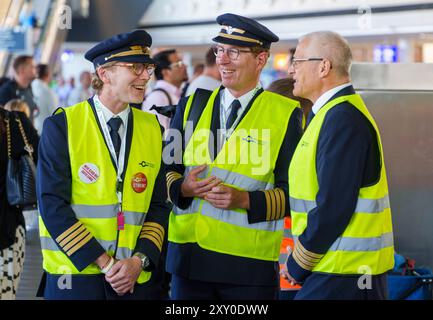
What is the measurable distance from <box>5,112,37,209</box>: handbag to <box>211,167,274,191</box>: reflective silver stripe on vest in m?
1.55

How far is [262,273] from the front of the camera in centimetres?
439

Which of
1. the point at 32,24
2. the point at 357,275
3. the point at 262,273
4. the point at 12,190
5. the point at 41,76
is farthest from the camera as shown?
the point at 32,24

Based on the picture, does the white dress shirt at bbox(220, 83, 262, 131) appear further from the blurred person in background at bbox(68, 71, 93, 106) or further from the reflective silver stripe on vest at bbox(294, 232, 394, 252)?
the blurred person in background at bbox(68, 71, 93, 106)

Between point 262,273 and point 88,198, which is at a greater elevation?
point 88,198

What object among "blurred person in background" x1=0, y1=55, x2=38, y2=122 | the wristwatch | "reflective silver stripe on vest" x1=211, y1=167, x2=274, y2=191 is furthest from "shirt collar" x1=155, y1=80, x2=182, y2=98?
the wristwatch

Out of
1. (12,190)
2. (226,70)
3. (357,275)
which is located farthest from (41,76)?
(357,275)

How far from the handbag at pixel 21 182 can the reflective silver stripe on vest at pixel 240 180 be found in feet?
5.08

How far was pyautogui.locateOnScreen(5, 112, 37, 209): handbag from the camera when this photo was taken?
18.2ft

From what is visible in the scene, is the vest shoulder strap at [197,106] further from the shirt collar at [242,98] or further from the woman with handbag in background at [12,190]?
the woman with handbag in background at [12,190]

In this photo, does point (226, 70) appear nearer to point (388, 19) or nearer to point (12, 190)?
point (12, 190)

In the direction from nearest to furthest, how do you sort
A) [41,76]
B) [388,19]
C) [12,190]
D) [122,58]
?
[122,58]
[12,190]
[41,76]
[388,19]

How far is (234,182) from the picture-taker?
14.5 feet

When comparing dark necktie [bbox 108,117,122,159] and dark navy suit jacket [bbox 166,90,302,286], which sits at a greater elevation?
dark necktie [bbox 108,117,122,159]
